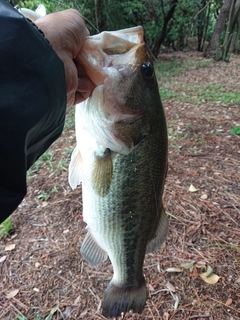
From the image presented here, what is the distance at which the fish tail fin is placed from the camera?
1.67 m

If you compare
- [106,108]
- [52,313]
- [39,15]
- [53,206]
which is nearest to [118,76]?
[106,108]

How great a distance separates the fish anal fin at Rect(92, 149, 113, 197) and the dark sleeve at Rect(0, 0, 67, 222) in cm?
43

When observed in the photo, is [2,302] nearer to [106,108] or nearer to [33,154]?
[33,154]

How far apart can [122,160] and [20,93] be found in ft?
2.09

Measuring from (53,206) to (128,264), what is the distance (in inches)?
64.1

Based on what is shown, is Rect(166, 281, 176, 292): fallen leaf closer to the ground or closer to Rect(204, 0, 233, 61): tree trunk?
the ground

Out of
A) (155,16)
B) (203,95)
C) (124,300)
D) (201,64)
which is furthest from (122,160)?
(201,64)

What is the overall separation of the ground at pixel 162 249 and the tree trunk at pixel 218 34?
8212 millimetres

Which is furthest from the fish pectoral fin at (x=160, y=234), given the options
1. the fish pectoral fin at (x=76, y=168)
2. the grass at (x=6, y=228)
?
the grass at (x=6, y=228)

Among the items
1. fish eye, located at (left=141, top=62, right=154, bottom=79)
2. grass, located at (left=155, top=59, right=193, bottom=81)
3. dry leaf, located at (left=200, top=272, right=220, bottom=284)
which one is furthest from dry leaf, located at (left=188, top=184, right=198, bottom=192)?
grass, located at (left=155, top=59, right=193, bottom=81)

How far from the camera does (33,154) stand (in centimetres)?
119

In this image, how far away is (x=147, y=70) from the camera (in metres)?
1.33

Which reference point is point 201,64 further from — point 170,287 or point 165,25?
point 170,287

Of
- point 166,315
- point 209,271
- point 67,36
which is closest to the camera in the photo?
point 67,36
